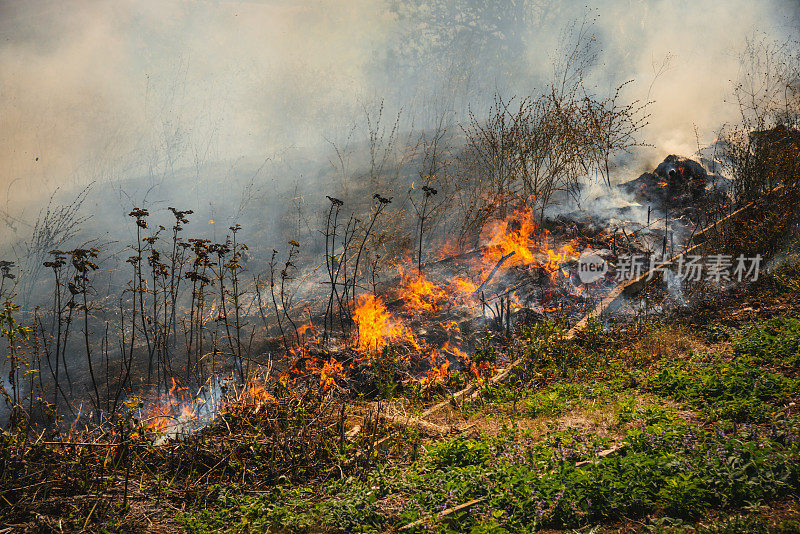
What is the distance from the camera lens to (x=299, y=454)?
4219 mm

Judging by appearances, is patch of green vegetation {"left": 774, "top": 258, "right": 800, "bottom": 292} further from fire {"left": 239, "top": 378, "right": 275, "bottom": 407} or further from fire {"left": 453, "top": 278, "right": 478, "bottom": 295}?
fire {"left": 239, "top": 378, "right": 275, "bottom": 407}

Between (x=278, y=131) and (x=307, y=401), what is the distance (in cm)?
1851

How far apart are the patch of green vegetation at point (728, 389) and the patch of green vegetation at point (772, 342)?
40 centimetres

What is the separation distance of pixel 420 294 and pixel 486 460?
417 cm

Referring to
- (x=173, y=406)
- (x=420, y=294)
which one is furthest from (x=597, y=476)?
(x=173, y=406)

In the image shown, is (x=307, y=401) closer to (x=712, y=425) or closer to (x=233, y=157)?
(x=712, y=425)

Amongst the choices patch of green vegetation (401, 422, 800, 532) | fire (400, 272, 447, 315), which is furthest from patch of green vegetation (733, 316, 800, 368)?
fire (400, 272, 447, 315)

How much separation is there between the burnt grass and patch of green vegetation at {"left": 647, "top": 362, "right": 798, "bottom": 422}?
2cm

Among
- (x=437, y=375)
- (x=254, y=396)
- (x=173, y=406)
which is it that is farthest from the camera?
(x=437, y=375)

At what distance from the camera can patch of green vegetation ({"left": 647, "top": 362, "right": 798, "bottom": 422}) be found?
421cm

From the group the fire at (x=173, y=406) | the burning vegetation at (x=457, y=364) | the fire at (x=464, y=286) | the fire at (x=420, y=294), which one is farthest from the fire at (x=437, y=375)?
the fire at (x=173, y=406)

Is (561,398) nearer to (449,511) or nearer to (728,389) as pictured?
(728,389)

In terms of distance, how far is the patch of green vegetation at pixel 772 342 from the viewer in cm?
517

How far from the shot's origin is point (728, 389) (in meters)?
4.66
